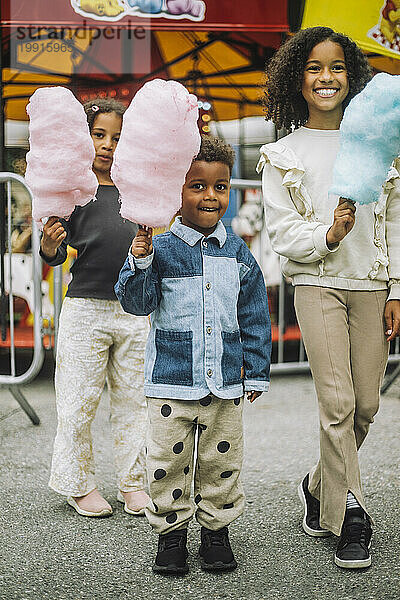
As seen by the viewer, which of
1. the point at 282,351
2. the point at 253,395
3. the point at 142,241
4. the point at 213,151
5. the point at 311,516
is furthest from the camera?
the point at 282,351

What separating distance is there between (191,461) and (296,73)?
1398 mm

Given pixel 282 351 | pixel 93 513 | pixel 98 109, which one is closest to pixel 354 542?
pixel 93 513

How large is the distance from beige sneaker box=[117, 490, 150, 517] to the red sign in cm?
345

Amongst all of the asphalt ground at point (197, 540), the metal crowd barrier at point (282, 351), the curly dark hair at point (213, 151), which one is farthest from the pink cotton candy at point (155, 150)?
the metal crowd barrier at point (282, 351)

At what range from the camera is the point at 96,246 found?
302cm

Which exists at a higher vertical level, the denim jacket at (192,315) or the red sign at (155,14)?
the red sign at (155,14)

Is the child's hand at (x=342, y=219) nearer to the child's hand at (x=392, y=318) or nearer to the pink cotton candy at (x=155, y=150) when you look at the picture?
the child's hand at (x=392, y=318)

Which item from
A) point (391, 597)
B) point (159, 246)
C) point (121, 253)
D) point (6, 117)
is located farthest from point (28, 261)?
point (391, 597)

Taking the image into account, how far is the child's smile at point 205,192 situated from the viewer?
2.45m

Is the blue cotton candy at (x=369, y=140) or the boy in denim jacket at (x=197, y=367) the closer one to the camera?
the blue cotton candy at (x=369, y=140)

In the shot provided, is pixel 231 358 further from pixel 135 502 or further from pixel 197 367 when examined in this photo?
pixel 135 502

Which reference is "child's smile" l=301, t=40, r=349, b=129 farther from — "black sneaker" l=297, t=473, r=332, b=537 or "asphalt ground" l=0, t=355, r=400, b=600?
"asphalt ground" l=0, t=355, r=400, b=600

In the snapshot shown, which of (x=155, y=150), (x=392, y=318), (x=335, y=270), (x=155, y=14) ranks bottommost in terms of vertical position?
(x=392, y=318)

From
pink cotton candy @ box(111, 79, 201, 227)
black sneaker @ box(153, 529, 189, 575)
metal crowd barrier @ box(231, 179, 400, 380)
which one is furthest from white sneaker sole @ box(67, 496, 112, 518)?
metal crowd barrier @ box(231, 179, 400, 380)
